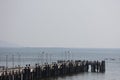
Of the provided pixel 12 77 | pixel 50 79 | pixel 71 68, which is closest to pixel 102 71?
pixel 71 68

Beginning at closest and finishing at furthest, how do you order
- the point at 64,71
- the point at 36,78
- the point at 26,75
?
1. the point at 26,75
2. the point at 36,78
3. the point at 64,71

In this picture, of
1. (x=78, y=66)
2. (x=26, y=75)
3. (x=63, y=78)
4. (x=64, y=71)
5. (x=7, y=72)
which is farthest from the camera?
(x=78, y=66)

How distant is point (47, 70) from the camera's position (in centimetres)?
7106

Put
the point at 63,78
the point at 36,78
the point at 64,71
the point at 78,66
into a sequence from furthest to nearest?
the point at 78,66 → the point at 64,71 → the point at 63,78 → the point at 36,78

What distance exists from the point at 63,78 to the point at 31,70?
31.8 feet

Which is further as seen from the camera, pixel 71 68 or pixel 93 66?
pixel 93 66

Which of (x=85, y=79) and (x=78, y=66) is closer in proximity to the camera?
(x=85, y=79)

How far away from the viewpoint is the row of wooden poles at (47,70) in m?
56.7

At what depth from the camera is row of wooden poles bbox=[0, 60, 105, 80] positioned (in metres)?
56.7

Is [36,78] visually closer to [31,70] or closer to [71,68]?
[31,70]

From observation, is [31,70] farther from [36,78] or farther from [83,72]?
[83,72]

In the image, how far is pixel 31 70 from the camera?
63.4 m

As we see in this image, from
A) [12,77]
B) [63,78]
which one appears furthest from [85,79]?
[12,77]

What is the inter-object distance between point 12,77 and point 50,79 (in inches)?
525
